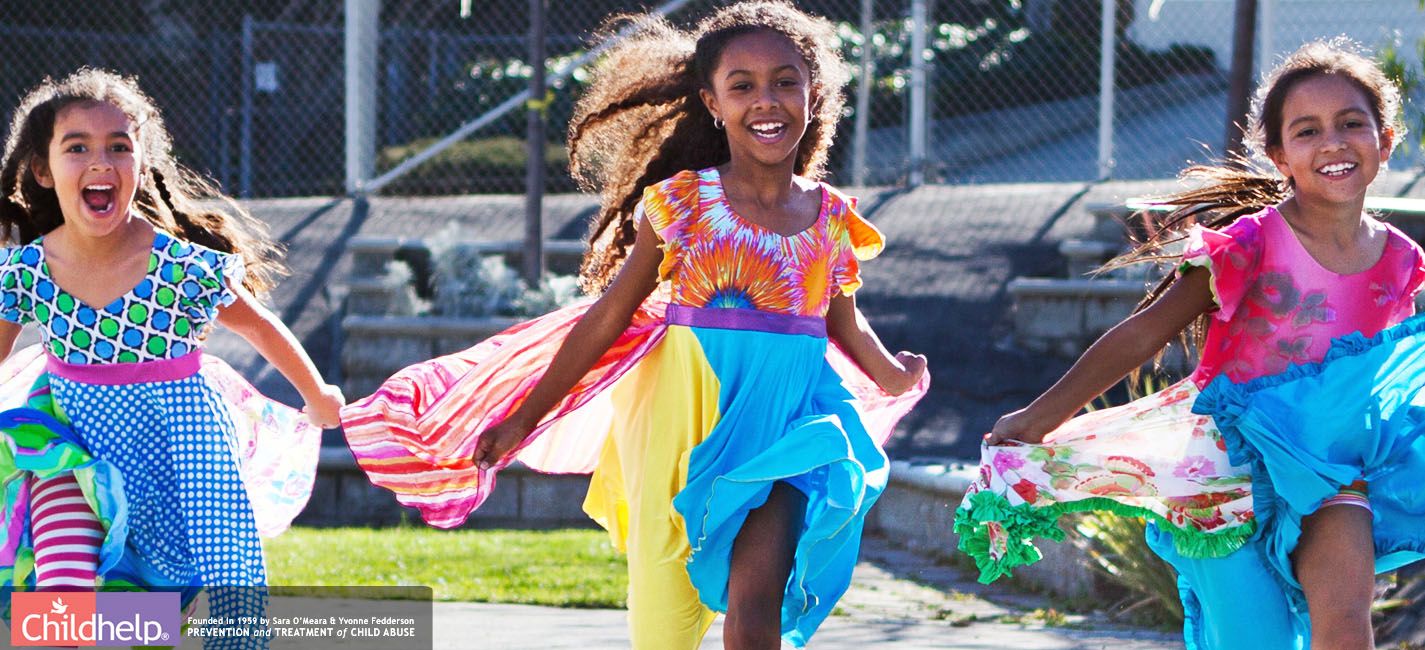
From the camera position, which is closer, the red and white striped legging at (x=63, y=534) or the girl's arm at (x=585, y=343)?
the red and white striped legging at (x=63, y=534)

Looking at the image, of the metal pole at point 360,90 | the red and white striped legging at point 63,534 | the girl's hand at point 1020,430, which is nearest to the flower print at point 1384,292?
the girl's hand at point 1020,430

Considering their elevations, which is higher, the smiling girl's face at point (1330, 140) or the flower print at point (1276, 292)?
the smiling girl's face at point (1330, 140)

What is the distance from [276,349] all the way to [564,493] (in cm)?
389

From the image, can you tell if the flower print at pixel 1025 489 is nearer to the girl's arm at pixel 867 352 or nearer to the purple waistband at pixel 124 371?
the girl's arm at pixel 867 352

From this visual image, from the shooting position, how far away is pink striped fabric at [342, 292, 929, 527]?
4.04 m

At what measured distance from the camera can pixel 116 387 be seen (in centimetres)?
385

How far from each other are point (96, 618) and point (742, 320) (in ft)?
5.07

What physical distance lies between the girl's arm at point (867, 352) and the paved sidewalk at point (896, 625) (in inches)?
49.5

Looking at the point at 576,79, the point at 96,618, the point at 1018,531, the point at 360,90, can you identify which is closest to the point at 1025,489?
the point at 1018,531

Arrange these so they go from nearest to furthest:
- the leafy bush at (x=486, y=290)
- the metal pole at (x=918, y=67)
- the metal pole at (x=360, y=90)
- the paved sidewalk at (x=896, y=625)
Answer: the paved sidewalk at (x=896, y=625)
the leafy bush at (x=486, y=290)
the metal pole at (x=918, y=67)
the metal pole at (x=360, y=90)

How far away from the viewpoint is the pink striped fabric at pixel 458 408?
404 centimetres

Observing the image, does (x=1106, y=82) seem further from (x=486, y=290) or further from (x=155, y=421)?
(x=155, y=421)

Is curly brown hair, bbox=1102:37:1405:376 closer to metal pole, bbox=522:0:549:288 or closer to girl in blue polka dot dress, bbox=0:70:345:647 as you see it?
girl in blue polka dot dress, bbox=0:70:345:647

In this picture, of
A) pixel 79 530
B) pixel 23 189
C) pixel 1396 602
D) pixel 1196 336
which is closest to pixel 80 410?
pixel 79 530
